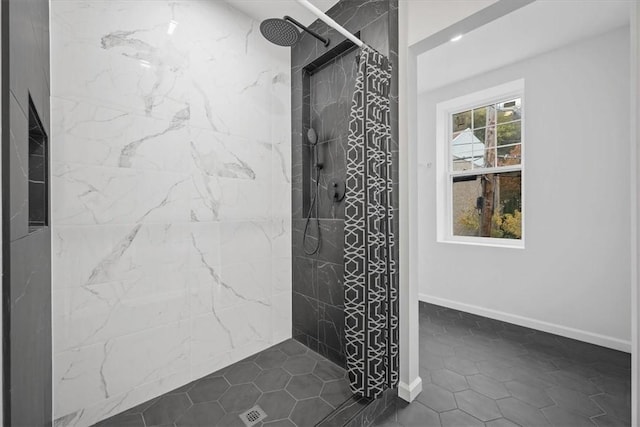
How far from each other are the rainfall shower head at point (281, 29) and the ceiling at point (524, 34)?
1.54 metres

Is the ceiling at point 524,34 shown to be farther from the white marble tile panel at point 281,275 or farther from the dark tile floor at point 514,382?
the dark tile floor at point 514,382

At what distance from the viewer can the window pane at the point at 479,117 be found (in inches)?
124

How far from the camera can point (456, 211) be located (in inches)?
133

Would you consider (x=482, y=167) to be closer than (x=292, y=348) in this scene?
No

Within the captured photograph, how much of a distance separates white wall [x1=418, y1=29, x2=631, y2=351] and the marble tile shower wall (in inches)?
91.2

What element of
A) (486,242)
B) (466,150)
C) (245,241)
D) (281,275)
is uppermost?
(466,150)

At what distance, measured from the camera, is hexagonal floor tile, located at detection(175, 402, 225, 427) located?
142cm

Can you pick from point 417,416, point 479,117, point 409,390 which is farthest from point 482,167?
point 417,416

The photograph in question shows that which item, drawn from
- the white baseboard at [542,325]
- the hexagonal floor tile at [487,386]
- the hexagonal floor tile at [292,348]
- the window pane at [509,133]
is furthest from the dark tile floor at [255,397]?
the window pane at [509,133]

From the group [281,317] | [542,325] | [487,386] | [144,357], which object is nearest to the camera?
[144,357]

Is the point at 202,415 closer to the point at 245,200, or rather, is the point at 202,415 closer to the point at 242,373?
the point at 242,373

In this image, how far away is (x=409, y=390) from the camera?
5.45 feet

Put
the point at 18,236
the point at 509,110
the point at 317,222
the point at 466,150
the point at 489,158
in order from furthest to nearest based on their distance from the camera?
the point at 466,150
the point at 489,158
the point at 509,110
the point at 317,222
the point at 18,236

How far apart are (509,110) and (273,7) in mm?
2560
